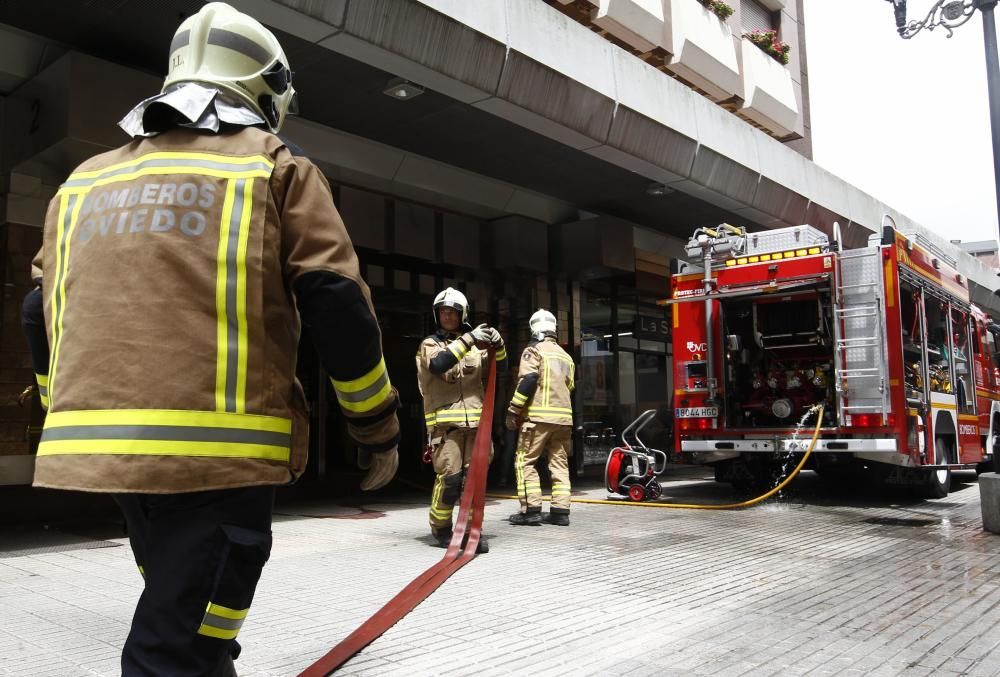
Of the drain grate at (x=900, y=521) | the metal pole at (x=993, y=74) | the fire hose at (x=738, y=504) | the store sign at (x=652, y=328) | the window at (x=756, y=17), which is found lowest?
the drain grate at (x=900, y=521)

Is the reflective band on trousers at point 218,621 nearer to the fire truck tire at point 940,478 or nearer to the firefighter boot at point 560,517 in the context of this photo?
the firefighter boot at point 560,517

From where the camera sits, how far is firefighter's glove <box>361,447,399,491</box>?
2189 millimetres

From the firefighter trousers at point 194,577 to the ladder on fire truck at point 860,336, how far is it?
787 centimetres

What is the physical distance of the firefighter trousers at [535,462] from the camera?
7277mm

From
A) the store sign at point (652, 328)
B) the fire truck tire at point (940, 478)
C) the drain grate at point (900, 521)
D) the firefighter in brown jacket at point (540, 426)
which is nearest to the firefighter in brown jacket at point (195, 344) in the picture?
the firefighter in brown jacket at point (540, 426)

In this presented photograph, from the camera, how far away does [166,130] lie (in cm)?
205

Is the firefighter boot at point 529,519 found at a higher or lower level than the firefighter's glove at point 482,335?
lower

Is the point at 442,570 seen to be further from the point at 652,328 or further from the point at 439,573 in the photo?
the point at 652,328

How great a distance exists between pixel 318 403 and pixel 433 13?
6042mm

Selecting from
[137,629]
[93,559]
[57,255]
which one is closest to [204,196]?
[57,255]

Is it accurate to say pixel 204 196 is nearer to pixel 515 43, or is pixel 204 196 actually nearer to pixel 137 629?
pixel 137 629

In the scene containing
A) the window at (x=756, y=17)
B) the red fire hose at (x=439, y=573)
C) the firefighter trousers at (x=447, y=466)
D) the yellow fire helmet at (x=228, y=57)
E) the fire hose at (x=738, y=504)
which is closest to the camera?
the yellow fire helmet at (x=228, y=57)

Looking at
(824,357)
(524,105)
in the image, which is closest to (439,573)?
(524,105)

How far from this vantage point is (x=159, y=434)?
5.86 feet
